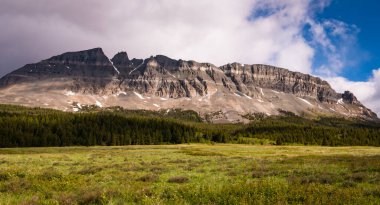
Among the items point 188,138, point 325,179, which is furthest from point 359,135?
point 325,179

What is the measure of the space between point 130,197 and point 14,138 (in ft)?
418

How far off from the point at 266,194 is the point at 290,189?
166 cm

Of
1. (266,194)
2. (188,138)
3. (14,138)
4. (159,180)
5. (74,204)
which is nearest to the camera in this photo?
(74,204)

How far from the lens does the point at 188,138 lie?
555 ft

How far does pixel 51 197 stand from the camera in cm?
1816

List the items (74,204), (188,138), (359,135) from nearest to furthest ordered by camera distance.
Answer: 1. (74,204)
2. (188,138)
3. (359,135)

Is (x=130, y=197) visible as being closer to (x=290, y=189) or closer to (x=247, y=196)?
(x=247, y=196)

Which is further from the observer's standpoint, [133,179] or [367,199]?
[133,179]

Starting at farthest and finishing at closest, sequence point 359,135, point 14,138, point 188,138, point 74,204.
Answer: point 359,135 < point 188,138 < point 14,138 < point 74,204

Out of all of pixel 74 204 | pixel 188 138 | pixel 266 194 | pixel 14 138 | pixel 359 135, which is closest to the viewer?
pixel 74 204

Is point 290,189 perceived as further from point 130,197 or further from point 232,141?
point 232,141

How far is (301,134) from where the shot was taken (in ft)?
620

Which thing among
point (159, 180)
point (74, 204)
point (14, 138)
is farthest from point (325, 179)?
point (14, 138)

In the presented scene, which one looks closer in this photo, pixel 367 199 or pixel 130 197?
pixel 367 199
